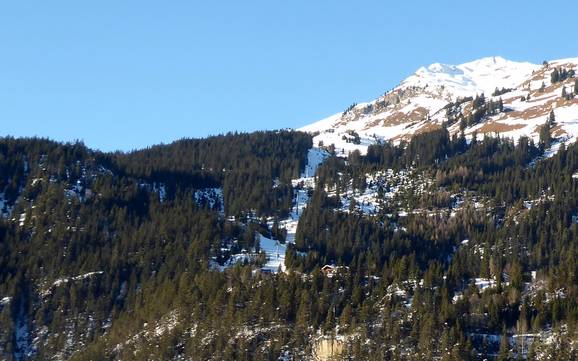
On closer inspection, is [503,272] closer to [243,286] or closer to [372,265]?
[372,265]

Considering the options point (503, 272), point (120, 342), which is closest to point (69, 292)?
point (120, 342)

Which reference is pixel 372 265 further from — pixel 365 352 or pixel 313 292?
pixel 365 352

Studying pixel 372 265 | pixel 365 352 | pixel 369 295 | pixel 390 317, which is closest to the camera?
pixel 365 352

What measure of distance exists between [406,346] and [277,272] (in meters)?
59.4

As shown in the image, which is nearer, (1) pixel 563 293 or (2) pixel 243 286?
(1) pixel 563 293

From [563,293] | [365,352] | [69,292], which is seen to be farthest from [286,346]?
[69,292]

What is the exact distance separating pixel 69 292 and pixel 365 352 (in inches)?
3249

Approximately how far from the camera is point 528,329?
14375cm

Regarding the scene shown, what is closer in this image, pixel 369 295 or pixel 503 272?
pixel 369 295

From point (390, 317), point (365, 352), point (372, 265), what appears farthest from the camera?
point (372, 265)

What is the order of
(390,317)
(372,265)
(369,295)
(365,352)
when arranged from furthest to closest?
1. (372,265)
2. (369,295)
3. (390,317)
4. (365,352)

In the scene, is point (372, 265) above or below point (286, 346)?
above

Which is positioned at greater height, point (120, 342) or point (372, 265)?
point (372, 265)

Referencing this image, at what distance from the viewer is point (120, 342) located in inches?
6663
